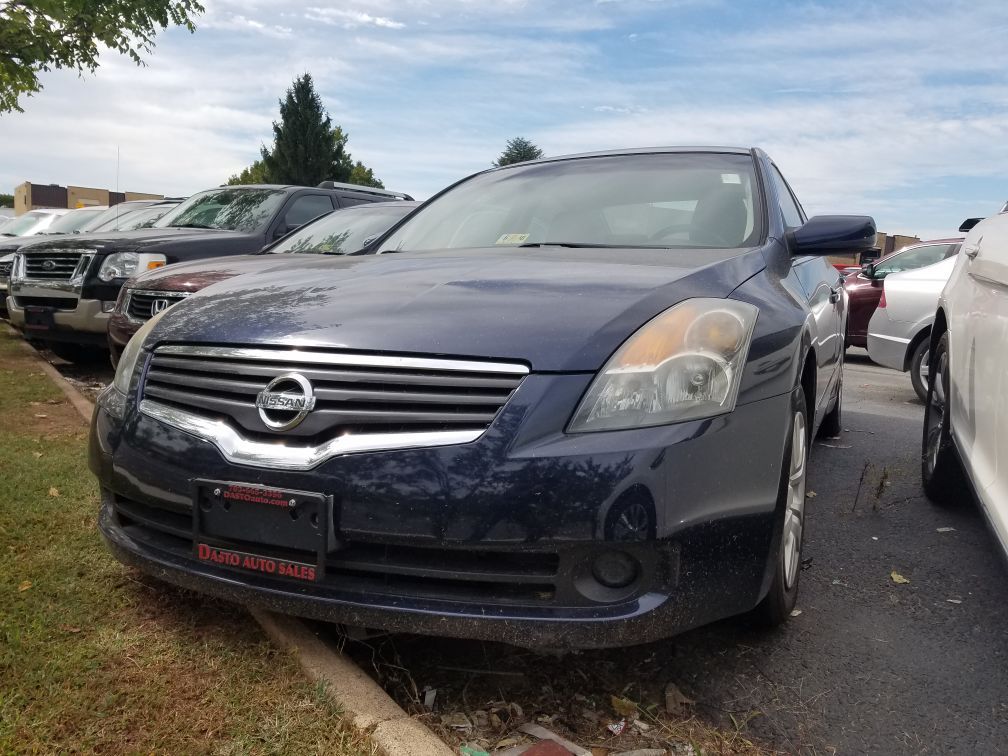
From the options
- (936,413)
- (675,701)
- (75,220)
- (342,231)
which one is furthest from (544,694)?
(75,220)

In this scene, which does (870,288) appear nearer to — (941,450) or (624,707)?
(941,450)

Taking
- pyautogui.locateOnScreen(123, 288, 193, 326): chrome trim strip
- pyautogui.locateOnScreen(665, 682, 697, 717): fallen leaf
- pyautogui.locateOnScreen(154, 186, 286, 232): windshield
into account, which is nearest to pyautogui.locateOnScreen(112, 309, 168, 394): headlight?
pyautogui.locateOnScreen(665, 682, 697, 717): fallen leaf

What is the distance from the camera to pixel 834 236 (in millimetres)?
2906

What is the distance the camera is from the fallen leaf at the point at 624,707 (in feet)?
6.75

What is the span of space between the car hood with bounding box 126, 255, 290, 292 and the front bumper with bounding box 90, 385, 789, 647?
322 cm

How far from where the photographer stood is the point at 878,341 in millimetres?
6891

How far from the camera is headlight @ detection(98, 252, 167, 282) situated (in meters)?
6.61

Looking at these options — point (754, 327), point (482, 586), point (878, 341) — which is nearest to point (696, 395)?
point (754, 327)

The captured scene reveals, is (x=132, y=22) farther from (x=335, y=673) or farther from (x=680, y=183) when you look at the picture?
(x=335, y=673)

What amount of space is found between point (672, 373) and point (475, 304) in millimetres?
531

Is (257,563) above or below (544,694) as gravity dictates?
above

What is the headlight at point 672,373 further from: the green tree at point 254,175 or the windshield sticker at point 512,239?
the green tree at point 254,175

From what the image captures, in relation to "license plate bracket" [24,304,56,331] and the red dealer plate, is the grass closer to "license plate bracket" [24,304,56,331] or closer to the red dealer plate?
the red dealer plate

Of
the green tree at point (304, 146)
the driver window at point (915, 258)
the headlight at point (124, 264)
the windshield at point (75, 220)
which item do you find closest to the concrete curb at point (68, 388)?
the headlight at point (124, 264)
